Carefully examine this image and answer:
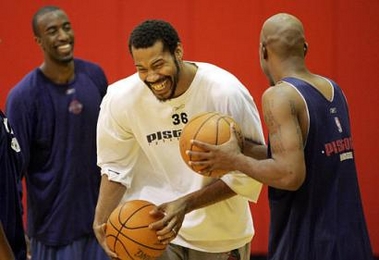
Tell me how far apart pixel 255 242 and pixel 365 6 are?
5.71ft

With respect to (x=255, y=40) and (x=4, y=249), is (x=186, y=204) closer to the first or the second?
(x=4, y=249)

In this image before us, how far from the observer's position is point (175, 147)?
4.20 meters

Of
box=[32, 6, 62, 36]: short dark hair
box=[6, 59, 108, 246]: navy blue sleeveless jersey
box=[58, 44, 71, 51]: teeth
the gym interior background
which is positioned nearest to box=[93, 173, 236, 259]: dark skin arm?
box=[6, 59, 108, 246]: navy blue sleeveless jersey

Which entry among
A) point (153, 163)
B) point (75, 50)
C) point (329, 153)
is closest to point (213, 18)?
point (75, 50)

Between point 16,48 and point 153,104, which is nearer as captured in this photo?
point 153,104

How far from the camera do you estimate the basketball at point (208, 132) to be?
3.64 m

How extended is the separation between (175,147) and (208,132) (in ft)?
1.89

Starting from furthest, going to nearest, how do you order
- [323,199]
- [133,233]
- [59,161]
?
[59,161] → [133,233] → [323,199]

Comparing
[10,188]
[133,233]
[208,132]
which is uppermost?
[208,132]

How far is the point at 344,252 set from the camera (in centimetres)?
360

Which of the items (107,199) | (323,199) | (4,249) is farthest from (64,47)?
(323,199)

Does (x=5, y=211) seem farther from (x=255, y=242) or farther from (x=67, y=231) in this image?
(x=255, y=242)

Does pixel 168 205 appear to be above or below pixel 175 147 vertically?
below

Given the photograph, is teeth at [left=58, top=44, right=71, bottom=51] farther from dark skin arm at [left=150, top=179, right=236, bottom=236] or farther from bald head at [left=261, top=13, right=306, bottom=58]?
bald head at [left=261, top=13, right=306, bottom=58]
